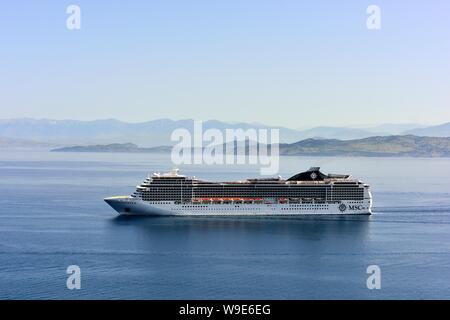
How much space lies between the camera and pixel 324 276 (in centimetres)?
2506

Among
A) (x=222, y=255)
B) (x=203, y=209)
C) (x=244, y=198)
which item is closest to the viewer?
(x=222, y=255)

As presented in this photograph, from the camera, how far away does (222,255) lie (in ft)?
95.2

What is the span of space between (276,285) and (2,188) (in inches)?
2024

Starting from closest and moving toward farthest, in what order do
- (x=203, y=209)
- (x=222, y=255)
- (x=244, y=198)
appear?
1. (x=222, y=255)
2. (x=203, y=209)
3. (x=244, y=198)

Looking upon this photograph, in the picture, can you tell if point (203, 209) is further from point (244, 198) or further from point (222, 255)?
point (222, 255)

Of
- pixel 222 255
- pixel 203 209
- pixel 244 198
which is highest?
pixel 244 198

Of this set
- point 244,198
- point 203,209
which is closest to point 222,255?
point 203,209

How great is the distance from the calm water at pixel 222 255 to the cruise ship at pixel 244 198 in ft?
4.39

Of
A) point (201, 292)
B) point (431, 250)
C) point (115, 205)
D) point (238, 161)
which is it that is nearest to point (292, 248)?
point (431, 250)

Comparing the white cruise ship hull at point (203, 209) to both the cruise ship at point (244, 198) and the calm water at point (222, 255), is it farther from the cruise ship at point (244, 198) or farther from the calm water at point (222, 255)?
the calm water at point (222, 255)

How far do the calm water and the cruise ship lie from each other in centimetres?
Result: 134

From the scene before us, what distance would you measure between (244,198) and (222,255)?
1353cm

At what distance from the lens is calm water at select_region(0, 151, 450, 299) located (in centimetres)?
2269
